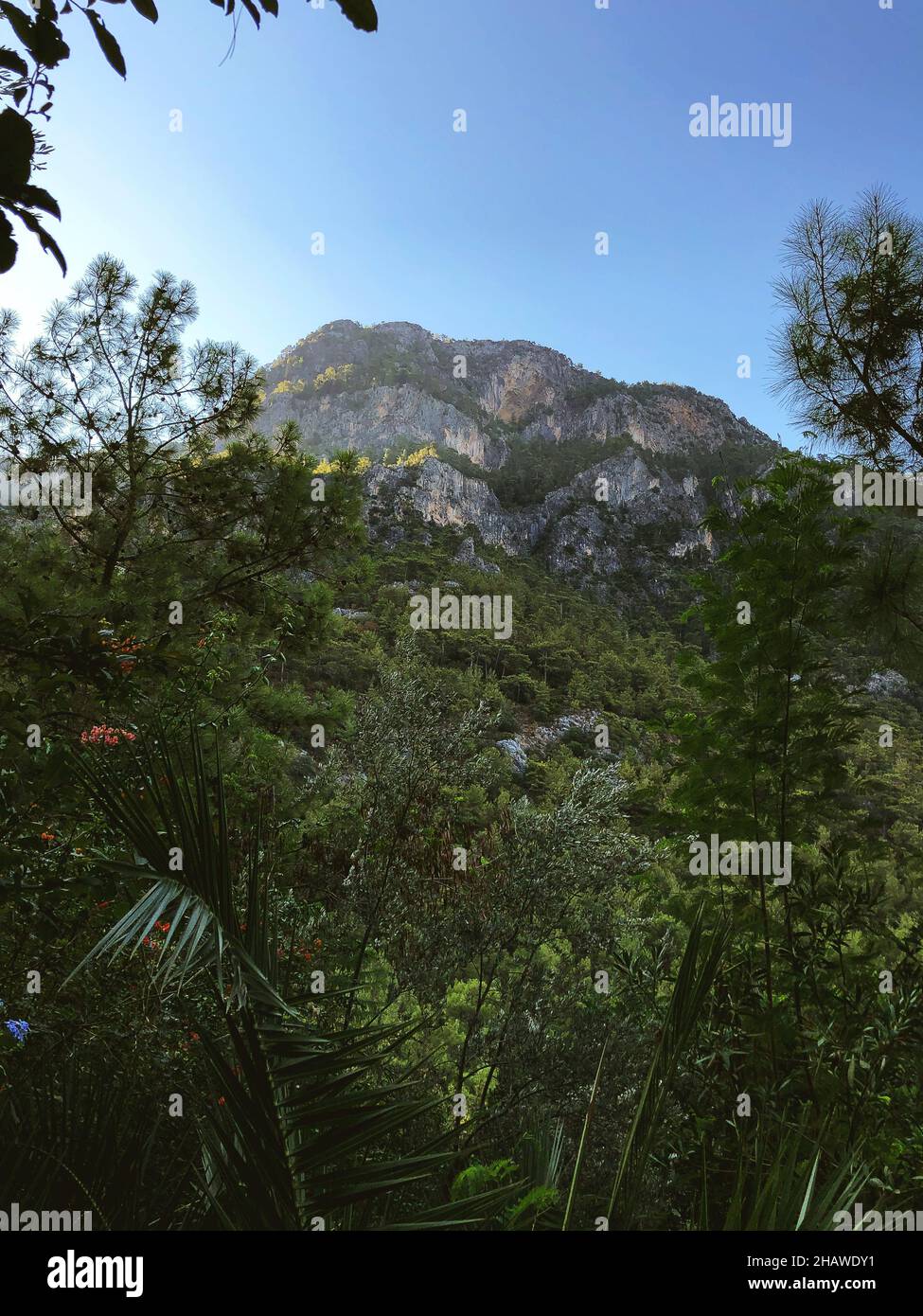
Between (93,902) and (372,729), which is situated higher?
(372,729)

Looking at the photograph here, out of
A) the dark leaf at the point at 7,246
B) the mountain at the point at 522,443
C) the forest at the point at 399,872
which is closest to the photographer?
the dark leaf at the point at 7,246

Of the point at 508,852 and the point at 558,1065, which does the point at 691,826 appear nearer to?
the point at 508,852

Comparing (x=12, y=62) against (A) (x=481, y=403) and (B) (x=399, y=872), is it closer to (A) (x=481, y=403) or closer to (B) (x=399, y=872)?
(B) (x=399, y=872)

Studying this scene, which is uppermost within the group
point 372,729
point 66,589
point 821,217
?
point 821,217

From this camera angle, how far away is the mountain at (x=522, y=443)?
191ft

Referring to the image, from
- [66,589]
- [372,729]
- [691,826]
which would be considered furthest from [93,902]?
[66,589]

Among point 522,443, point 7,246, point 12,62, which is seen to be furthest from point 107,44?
point 522,443

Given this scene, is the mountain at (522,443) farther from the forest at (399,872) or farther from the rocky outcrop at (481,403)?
the forest at (399,872)

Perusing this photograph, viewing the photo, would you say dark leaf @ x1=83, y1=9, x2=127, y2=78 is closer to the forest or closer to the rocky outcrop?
the forest

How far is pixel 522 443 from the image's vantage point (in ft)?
285

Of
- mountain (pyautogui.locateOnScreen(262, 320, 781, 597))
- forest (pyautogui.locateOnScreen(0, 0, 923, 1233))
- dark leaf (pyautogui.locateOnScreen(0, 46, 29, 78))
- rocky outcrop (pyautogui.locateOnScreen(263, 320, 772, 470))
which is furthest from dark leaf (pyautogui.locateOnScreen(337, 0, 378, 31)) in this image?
rocky outcrop (pyautogui.locateOnScreen(263, 320, 772, 470))

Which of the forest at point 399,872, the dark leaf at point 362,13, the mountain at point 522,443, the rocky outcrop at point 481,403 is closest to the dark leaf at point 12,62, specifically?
the forest at point 399,872

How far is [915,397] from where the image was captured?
3.37 m
